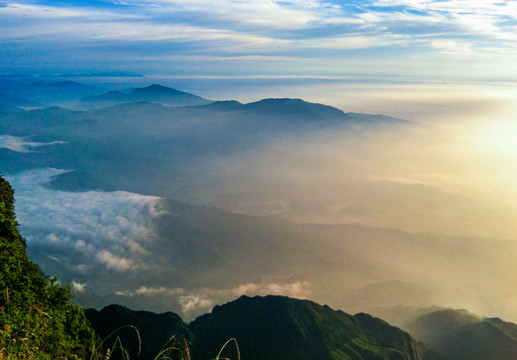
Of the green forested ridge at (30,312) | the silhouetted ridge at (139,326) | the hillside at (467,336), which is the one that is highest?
the green forested ridge at (30,312)

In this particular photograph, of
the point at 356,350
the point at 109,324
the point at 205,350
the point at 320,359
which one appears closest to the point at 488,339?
the point at 356,350

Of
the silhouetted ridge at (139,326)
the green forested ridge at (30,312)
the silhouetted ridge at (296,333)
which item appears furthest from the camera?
the silhouetted ridge at (296,333)

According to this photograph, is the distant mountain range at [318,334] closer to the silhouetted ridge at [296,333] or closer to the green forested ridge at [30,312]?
the silhouetted ridge at [296,333]

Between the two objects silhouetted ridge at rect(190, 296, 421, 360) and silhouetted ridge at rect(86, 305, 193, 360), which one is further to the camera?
silhouetted ridge at rect(190, 296, 421, 360)

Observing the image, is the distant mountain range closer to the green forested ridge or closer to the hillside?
the hillside

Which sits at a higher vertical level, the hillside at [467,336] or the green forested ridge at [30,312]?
the green forested ridge at [30,312]

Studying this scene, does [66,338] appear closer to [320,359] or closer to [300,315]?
[320,359]

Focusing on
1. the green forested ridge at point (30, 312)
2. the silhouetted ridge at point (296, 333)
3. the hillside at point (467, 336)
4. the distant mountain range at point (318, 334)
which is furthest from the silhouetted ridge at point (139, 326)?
the hillside at point (467, 336)

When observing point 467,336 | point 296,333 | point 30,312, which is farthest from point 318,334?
point 30,312

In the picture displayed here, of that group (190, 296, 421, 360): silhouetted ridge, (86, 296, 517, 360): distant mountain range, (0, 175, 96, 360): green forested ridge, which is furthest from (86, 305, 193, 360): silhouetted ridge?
(0, 175, 96, 360): green forested ridge
